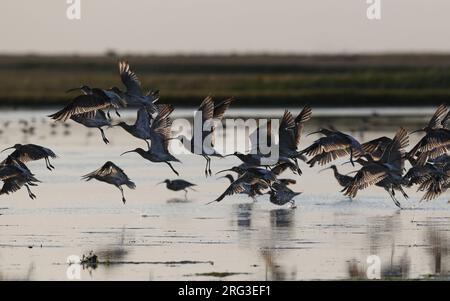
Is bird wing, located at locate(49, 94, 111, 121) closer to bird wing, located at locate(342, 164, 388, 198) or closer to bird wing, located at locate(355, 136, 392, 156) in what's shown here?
bird wing, located at locate(342, 164, 388, 198)

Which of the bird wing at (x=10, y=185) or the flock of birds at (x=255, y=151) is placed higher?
the flock of birds at (x=255, y=151)

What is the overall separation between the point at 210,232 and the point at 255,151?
10.1 ft

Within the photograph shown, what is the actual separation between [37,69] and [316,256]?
84.6 m

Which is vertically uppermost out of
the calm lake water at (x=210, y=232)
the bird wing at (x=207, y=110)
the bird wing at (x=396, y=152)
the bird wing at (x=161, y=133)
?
the bird wing at (x=207, y=110)

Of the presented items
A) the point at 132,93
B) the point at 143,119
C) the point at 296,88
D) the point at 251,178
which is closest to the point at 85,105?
the point at 143,119

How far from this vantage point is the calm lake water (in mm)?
15570

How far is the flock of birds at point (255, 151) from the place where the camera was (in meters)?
19.6

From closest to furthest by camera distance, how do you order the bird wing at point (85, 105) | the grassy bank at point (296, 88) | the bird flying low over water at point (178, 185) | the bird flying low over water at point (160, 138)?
the bird wing at point (85, 105)
the bird flying low over water at point (160, 138)
the bird flying low over water at point (178, 185)
the grassy bank at point (296, 88)

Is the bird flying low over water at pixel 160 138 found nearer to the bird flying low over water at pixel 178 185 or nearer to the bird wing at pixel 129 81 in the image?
the bird wing at pixel 129 81

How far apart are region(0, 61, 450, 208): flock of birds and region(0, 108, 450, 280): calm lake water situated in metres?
0.45

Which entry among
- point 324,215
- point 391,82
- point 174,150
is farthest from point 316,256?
point 391,82

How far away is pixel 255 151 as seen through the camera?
21.2 metres

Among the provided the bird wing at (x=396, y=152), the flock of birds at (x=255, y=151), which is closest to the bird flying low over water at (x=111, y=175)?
the flock of birds at (x=255, y=151)

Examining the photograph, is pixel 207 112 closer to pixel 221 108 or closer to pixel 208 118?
pixel 208 118
